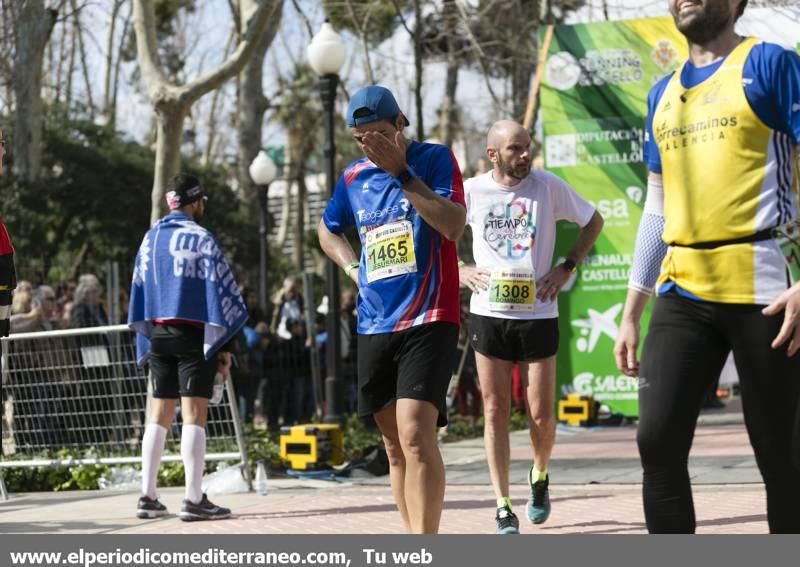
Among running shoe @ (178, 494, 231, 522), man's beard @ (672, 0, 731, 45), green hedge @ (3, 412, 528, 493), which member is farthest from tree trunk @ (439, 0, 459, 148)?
man's beard @ (672, 0, 731, 45)

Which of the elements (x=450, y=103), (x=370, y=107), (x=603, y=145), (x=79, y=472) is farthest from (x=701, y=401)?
(x=450, y=103)

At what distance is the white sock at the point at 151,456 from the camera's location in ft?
27.5

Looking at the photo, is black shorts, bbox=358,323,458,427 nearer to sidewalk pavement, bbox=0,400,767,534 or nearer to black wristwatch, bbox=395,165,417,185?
black wristwatch, bbox=395,165,417,185

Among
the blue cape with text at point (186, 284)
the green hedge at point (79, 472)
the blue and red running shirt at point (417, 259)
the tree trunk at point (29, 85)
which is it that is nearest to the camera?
the blue and red running shirt at point (417, 259)

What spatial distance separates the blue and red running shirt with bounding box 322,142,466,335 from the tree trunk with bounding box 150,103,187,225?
6389 millimetres

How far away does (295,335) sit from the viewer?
17.8m

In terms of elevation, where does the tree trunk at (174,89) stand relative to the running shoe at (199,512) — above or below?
above

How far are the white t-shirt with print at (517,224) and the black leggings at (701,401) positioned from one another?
10.9ft

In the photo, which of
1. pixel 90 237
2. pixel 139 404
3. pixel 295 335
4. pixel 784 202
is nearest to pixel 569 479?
pixel 139 404

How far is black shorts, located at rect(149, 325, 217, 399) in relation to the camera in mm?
8266

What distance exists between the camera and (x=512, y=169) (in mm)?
7477

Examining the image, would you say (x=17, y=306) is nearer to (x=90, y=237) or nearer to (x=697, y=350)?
(x=697, y=350)

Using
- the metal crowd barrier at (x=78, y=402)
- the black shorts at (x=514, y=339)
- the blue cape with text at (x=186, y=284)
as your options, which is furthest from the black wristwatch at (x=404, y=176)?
the metal crowd barrier at (x=78, y=402)

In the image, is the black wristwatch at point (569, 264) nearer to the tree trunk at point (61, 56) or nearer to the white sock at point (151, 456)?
the white sock at point (151, 456)
